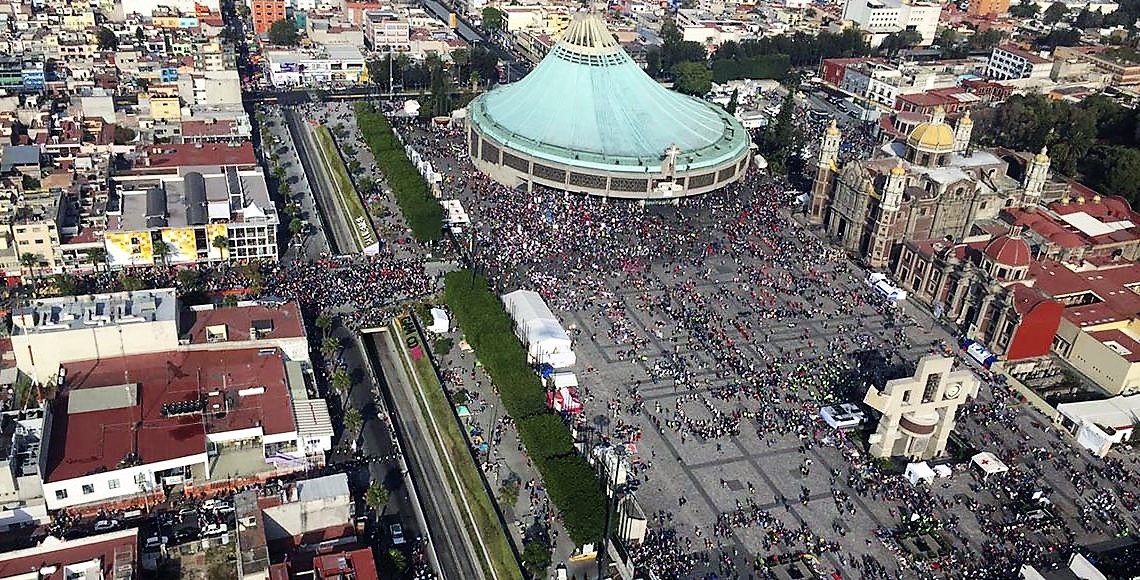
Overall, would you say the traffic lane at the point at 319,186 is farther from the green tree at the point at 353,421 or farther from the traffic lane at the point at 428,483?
the green tree at the point at 353,421

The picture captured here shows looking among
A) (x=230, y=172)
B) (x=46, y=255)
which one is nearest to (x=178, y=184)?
(x=230, y=172)

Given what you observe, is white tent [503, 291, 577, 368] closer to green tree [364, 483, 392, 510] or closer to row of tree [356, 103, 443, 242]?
row of tree [356, 103, 443, 242]

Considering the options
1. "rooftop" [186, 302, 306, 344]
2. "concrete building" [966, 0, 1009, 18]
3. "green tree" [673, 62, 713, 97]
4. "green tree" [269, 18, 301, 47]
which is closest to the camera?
"rooftop" [186, 302, 306, 344]

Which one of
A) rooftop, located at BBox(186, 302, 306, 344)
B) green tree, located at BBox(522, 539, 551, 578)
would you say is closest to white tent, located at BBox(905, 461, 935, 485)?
green tree, located at BBox(522, 539, 551, 578)

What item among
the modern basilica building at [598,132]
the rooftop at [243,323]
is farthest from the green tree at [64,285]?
the modern basilica building at [598,132]

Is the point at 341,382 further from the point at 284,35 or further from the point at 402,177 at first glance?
the point at 284,35
